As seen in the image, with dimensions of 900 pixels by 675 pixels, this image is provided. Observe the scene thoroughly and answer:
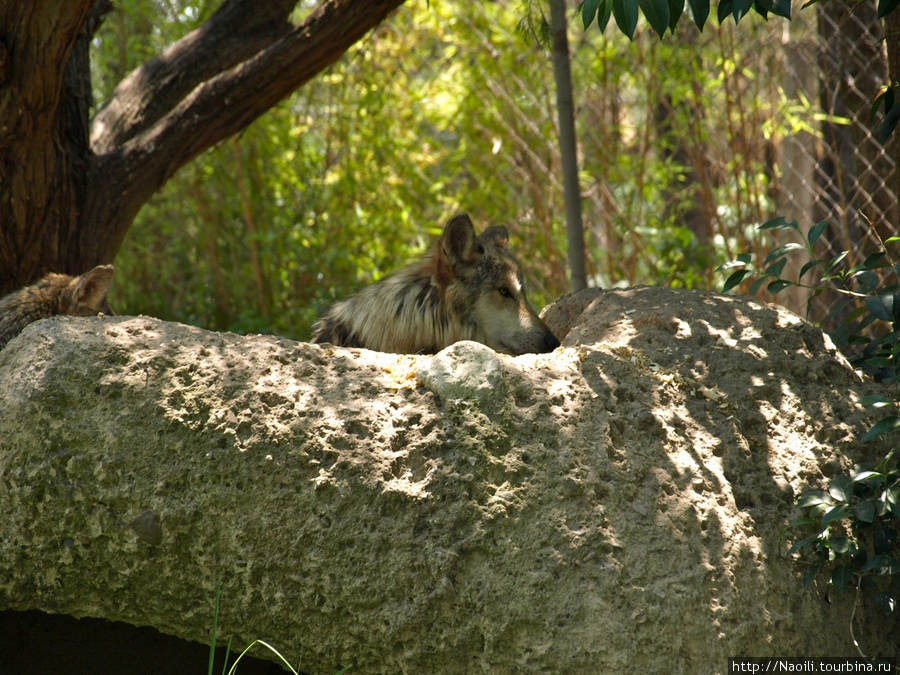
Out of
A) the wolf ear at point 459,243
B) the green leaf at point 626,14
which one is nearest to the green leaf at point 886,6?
the green leaf at point 626,14

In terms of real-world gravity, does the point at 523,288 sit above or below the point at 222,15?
below

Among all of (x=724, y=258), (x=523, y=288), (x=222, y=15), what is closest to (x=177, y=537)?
(x=523, y=288)

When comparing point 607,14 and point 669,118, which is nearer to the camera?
point 607,14

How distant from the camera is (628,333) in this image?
11.1ft

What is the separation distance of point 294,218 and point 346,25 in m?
3.55

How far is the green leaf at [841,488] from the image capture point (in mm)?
2613

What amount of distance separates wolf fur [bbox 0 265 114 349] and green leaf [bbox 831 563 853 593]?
3274mm

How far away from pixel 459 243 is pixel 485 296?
314mm

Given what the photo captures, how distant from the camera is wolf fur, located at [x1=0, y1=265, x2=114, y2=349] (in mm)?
3809

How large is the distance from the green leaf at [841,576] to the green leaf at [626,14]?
182 cm

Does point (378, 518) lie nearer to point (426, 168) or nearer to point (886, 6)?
point (886, 6)

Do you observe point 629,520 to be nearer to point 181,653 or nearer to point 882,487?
point 882,487

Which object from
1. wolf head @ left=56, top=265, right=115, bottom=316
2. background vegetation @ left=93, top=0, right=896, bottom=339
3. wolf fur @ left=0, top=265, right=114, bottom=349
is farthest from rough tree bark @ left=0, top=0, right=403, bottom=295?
background vegetation @ left=93, top=0, right=896, bottom=339

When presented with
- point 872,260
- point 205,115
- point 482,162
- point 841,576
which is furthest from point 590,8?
point 482,162
